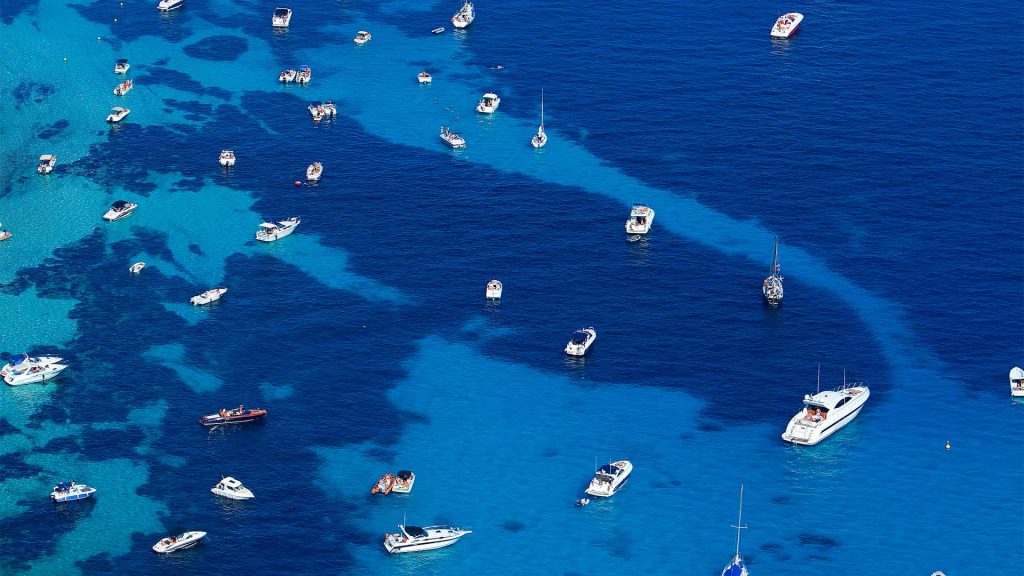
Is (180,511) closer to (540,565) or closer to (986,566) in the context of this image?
(540,565)

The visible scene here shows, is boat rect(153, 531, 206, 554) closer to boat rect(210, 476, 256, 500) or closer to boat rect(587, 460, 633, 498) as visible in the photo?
boat rect(210, 476, 256, 500)

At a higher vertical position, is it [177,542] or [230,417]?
[230,417]

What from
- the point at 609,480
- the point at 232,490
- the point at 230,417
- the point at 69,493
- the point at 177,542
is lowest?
the point at 177,542

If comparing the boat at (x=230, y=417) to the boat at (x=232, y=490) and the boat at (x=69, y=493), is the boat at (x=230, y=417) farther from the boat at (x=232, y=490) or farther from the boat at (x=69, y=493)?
the boat at (x=69, y=493)

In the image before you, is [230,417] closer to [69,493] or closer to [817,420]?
[69,493]

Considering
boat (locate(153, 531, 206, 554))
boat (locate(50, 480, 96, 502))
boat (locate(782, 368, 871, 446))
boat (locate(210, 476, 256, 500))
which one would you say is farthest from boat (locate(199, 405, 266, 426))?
boat (locate(782, 368, 871, 446))

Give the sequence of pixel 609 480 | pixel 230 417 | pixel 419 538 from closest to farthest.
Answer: pixel 419 538 < pixel 609 480 < pixel 230 417

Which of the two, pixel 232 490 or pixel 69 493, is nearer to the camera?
pixel 69 493

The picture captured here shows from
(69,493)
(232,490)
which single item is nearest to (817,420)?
(232,490)
